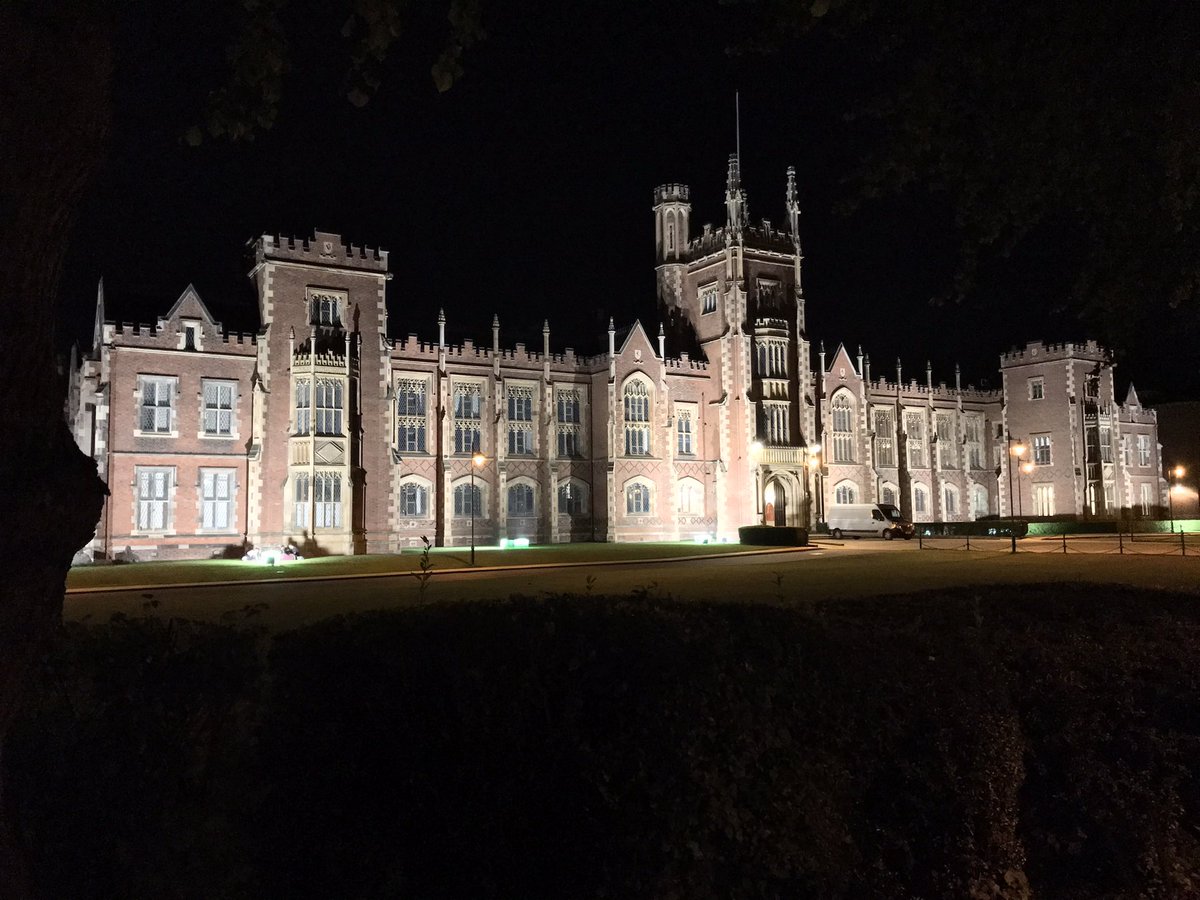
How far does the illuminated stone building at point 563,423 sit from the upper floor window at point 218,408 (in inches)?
3.4

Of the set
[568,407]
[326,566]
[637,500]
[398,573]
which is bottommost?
[398,573]

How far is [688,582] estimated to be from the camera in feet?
67.5

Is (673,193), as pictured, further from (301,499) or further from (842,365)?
(301,499)

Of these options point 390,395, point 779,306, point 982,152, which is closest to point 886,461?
point 779,306

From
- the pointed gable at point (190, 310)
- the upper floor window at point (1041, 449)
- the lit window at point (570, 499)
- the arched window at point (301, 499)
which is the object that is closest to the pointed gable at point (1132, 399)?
the upper floor window at point (1041, 449)

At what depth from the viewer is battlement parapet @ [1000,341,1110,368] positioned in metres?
62.1

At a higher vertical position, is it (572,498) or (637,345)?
(637,345)

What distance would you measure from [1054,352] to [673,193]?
30575 mm

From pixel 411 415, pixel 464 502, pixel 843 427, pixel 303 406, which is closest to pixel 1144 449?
pixel 843 427

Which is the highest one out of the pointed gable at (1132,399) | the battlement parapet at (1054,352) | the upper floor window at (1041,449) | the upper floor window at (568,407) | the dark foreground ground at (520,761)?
the battlement parapet at (1054,352)

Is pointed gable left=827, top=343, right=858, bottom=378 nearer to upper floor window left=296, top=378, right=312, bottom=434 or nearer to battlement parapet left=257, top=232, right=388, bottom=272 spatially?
battlement parapet left=257, top=232, right=388, bottom=272

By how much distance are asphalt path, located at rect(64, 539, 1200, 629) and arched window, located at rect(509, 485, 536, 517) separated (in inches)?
686

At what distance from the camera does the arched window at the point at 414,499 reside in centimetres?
4350

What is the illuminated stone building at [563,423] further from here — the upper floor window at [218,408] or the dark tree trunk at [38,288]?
the dark tree trunk at [38,288]
